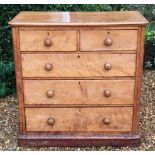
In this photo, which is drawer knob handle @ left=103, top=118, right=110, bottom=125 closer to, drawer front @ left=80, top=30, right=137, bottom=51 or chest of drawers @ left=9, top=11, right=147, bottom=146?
chest of drawers @ left=9, top=11, right=147, bottom=146

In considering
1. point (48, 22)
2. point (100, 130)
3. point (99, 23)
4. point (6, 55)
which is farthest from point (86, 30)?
point (6, 55)

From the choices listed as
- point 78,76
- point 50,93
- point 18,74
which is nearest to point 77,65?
point 78,76

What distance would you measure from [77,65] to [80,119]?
543 mm

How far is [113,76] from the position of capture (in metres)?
3.29

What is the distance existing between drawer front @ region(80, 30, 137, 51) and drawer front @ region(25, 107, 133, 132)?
594mm

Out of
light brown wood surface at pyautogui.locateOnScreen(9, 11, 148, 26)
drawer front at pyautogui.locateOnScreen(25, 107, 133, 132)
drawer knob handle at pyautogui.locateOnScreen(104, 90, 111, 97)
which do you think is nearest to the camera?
light brown wood surface at pyautogui.locateOnScreen(9, 11, 148, 26)

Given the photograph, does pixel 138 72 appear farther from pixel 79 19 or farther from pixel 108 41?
pixel 79 19

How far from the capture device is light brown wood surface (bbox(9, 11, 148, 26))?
3.09 metres

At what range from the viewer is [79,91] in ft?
11.0

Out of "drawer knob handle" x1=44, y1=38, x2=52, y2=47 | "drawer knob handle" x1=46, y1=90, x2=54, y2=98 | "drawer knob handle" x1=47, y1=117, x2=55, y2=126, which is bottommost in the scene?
"drawer knob handle" x1=47, y1=117, x2=55, y2=126

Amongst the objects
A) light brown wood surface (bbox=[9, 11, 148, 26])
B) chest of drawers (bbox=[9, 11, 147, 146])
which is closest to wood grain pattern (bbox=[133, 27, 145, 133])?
chest of drawers (bbox=[9, 11, 147, 146])

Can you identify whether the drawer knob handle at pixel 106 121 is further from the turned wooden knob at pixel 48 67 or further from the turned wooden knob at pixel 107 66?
the turned wooden knob at pixel 48 67

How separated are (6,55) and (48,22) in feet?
6.05
